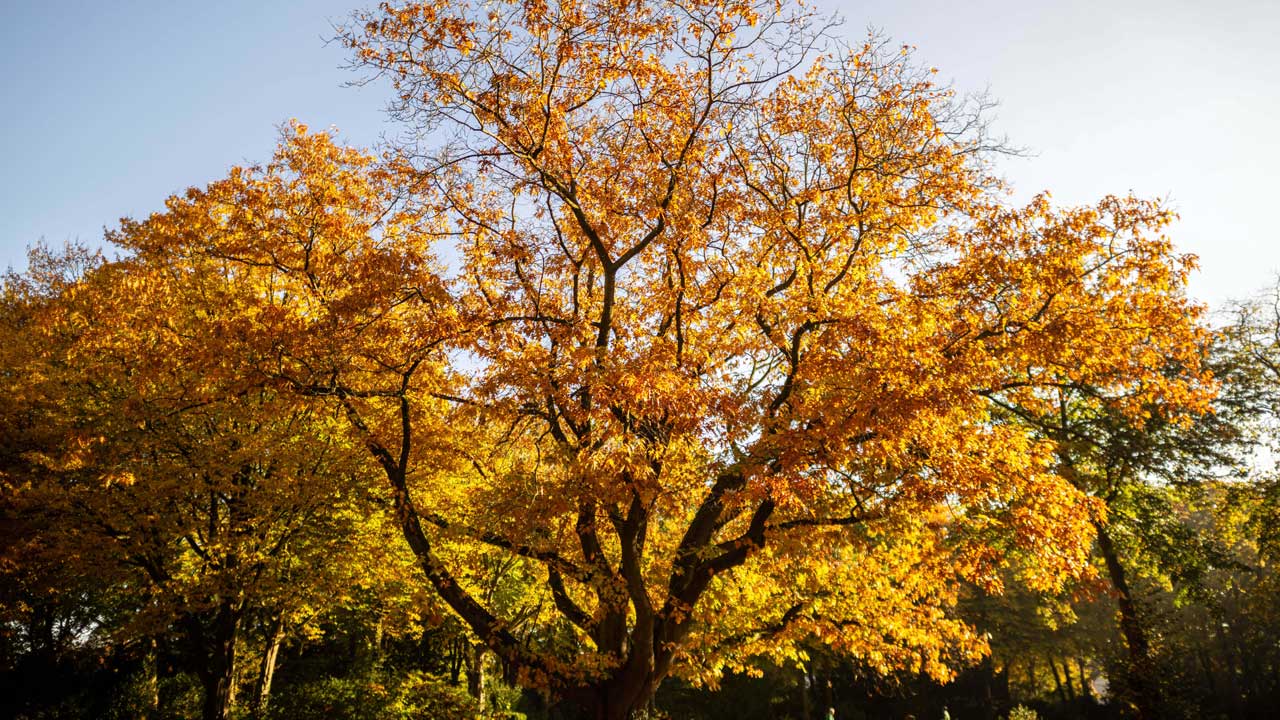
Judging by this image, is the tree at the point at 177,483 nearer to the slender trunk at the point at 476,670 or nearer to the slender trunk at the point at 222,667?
the slender trunk at the point at 222,667

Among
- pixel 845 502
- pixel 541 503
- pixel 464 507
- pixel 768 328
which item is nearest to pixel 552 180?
pixel 768 328

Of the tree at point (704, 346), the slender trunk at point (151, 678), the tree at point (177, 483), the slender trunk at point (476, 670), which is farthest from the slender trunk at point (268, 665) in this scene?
the tree at point (704, 346)

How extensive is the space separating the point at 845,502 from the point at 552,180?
6066mm

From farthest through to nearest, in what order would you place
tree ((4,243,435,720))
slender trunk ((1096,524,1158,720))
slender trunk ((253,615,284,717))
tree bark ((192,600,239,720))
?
slender trunk ((253,615,284,717)) → slender trunk ((1096,524,1158,720)) → tree bark ((192,600,239,720)) → tree ((4,243,435,720))

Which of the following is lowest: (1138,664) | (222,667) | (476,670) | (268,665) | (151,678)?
(1138,664)

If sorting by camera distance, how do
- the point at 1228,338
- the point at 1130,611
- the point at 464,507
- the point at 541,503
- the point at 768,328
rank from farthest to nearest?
the point at 1228,338
the point at 1130,611
the point at 464,507
the point at 768,328
the point at 541,503

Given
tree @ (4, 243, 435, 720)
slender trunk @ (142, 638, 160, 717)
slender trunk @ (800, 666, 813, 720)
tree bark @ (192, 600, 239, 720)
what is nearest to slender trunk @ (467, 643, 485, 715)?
tree bark @ (192, 600, 239, 720)

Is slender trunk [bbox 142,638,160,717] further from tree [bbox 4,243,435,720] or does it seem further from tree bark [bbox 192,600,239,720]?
tree bark [bbox 192,600,239,720]

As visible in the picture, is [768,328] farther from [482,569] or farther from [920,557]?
[482,569]

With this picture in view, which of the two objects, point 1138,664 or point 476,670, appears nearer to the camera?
point 1138,664

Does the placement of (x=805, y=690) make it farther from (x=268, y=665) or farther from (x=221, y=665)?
(x=221, y=665)

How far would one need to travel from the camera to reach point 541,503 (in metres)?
8.54

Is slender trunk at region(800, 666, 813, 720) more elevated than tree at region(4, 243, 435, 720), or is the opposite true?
tree at region(4, 243, 435, 720)

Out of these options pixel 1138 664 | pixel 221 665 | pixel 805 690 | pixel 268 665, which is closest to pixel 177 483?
pixel 221 665
